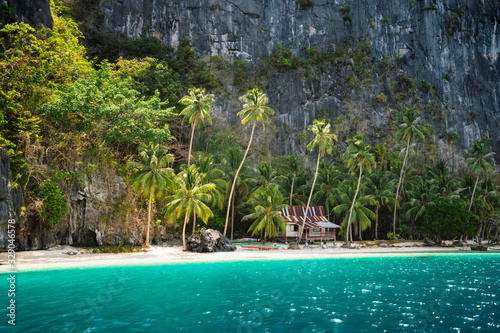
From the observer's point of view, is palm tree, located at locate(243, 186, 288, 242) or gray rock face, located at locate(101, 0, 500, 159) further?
gray rock face, located at locate(101, 0, 500, 159)

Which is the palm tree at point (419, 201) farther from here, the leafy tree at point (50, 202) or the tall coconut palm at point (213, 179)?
the leafy tree at point (50, 202)

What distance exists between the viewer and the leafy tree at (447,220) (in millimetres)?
36625

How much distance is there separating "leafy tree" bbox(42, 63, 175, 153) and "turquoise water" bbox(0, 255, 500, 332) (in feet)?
42.0

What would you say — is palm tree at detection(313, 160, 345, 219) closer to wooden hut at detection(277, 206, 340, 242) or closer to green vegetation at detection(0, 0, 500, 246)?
green vegetation at detection(0, 0, 500, 246)

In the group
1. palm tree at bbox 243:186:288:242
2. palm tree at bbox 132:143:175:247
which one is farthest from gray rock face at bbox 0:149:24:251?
palm tree at bbox 243:186:288:242

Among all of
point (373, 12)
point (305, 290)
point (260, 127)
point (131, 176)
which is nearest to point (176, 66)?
point (260, 127)

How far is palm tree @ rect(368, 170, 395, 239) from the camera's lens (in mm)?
43656

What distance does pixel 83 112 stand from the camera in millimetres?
26266

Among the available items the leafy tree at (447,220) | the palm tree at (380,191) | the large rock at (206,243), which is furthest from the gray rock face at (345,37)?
the large rock at (206,243)

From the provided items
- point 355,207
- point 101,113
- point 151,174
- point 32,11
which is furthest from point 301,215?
point 32,11

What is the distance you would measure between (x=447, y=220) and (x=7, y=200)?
39.5 metres

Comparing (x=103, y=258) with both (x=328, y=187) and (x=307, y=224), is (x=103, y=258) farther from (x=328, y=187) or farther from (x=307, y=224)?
(x=328, y=187)

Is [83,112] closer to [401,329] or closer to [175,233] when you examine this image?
[175,233]

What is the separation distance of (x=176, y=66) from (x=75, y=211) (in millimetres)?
33090
